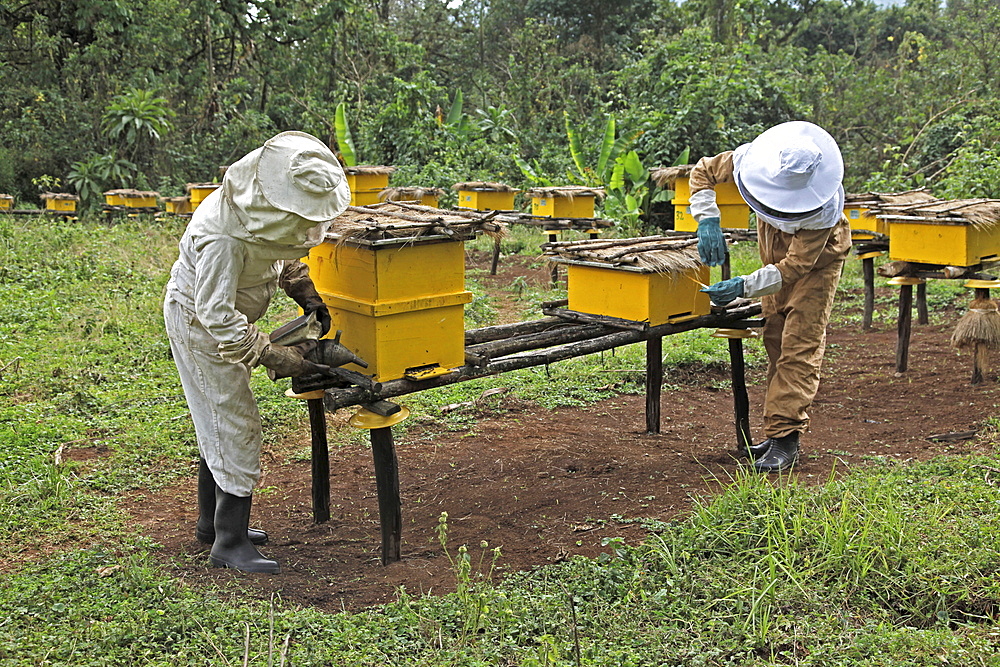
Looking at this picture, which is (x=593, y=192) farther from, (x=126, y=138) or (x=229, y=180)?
(x=126, y=138)

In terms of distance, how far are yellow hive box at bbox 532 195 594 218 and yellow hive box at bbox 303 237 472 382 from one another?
7.97 m

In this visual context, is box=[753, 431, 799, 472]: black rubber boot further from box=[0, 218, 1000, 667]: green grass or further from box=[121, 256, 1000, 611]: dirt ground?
box=[0, 218, 1000, 667]: green grass

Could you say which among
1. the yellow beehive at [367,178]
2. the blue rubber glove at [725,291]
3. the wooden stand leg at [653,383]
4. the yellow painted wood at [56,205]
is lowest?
the wooden stand leg at [653,383]

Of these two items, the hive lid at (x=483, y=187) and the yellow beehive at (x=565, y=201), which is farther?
the hive lid at (x=483, y=187)

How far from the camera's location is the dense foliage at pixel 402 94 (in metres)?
15.8

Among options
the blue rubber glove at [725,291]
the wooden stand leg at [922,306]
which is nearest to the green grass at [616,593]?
the blue rubber glove at [725,291]

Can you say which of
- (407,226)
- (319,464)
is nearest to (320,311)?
(407,226)

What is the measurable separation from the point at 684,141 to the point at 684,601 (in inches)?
526

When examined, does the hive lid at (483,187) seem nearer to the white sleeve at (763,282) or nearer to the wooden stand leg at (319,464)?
the white sleeve at (763,282)

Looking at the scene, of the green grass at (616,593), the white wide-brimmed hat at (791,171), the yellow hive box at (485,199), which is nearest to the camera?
the green grass at (616,593)

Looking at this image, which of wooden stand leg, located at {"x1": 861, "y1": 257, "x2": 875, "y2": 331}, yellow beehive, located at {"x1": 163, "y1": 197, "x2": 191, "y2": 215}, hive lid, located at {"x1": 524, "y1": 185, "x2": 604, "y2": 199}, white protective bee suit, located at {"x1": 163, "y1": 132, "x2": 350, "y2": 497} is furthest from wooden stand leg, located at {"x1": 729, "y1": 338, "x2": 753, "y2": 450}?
yellow beehive, located at {"x1": 163, "y1": 197, "x2": 191, "y2": 215}

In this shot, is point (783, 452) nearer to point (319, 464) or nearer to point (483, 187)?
point (319, 464)

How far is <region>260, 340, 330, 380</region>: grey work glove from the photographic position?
3.43 meters

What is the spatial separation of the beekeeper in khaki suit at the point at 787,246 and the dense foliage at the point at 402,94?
8783 millimetres
